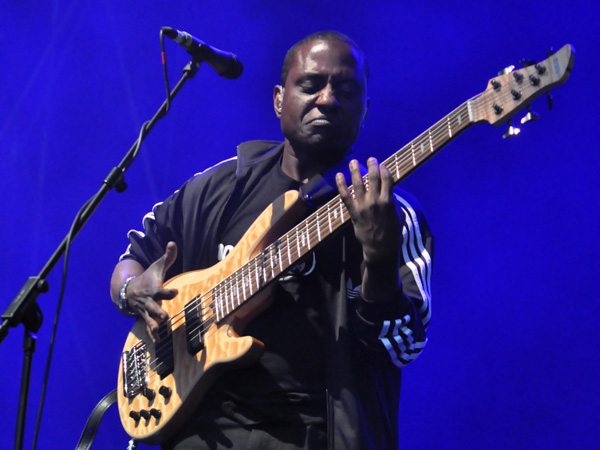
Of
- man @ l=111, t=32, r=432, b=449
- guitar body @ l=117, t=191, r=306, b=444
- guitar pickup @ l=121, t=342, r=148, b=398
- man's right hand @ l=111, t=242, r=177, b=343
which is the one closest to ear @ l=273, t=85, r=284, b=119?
man @ l=111, t=32, r=432, b=449

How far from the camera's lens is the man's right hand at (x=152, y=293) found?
213 cm

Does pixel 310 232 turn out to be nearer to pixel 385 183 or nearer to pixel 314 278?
pixel 314 278

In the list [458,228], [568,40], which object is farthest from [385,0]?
[458,228]

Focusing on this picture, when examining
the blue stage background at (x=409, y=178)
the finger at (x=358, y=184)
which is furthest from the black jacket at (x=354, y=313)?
the blue stage background at (x=409, y=178)

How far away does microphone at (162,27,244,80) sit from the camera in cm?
202

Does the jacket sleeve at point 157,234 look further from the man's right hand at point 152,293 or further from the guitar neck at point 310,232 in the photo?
the guitar neck at point 310,232

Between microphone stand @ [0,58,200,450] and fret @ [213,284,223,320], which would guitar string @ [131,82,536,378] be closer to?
fret @ [213,284,223,320]

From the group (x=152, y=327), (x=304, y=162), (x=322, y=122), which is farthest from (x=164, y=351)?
(x=322, y=122)

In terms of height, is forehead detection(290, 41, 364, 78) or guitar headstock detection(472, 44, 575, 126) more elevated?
forehead detection(290, 41, 364, 78)

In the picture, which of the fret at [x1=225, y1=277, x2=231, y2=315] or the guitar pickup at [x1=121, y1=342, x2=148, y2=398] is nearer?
the fret at [x1=225, y1=277, x2=231, y2=315]

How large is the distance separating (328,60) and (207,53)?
1.23 feet

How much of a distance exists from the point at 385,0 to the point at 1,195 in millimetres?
1869

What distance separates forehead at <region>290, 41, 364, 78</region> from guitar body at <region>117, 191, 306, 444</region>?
432mm

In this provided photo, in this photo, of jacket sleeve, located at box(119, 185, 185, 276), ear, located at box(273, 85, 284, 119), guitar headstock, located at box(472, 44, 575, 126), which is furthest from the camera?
ear, located at box(273, 85, 284, 119)
